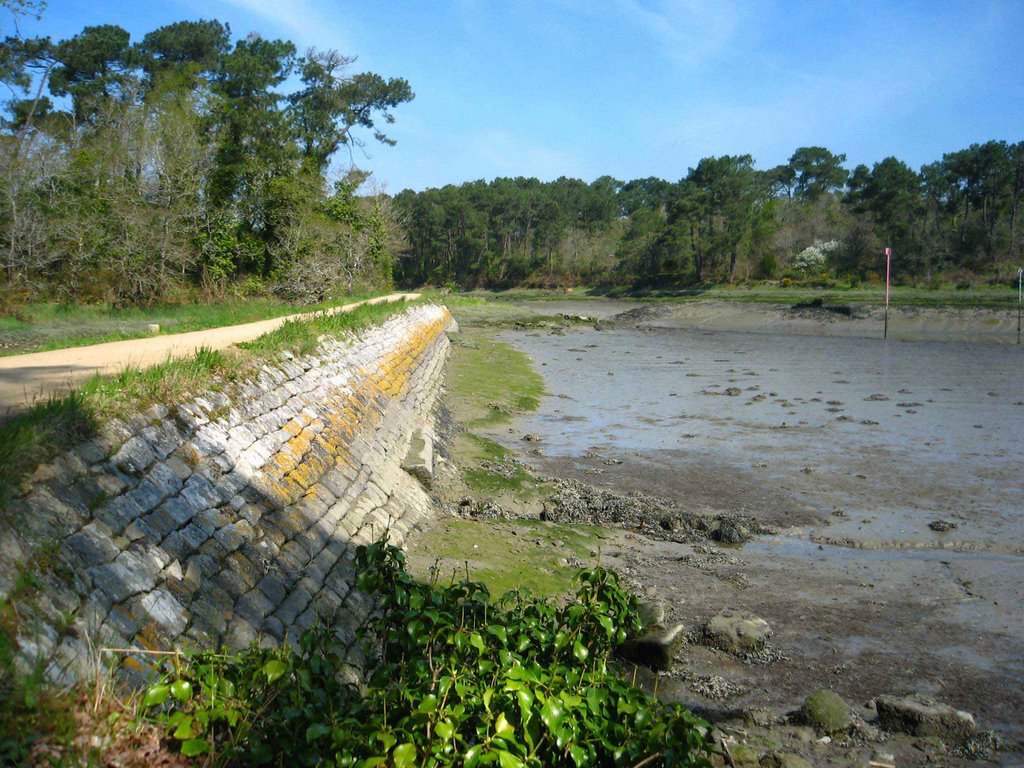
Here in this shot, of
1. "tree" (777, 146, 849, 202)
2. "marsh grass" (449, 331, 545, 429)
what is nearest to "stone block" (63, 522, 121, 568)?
"marsh grass" (449, 331, 545, 429)

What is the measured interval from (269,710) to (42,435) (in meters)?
2.00

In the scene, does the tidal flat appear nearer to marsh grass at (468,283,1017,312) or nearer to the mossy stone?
the mossy stone

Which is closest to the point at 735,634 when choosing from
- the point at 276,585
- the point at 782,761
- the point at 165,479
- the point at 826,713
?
the point at 826,713

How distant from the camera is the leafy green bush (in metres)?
3.19

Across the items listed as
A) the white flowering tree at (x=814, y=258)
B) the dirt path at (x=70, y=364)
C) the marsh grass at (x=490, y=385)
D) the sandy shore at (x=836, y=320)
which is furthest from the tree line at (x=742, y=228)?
the dirt path at (x=70, y=364)

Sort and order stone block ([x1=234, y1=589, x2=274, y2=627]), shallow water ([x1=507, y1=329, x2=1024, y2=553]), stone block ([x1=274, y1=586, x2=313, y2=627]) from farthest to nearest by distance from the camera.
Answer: shallow water ([x1=507, y1=329, x2=1024, y2=553])
stone block ([x1=274, y1=586, x2=313, y2=627])
stone block ([x1=234, y1=589, x2=274, y2=627])

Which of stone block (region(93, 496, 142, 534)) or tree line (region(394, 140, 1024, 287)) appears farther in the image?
tree line (region(394, 140, 1024, 287))

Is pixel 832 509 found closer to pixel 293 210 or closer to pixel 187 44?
pixel 293 210


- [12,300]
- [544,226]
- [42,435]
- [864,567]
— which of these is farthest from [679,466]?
[544,226]

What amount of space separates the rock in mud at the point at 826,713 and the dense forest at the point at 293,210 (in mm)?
16863

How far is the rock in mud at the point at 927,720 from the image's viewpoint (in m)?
5.54

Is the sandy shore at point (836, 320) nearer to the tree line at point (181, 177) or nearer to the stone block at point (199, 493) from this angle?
the tree line at point (181, 177)

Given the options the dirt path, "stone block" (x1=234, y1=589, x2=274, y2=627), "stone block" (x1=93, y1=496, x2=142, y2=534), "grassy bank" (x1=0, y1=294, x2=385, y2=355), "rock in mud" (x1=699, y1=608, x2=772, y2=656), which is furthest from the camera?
"grassy bank" (x1=0, y1=294, x2=385, y2=355)

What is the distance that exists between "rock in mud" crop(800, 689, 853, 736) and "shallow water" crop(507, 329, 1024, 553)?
167 inches
